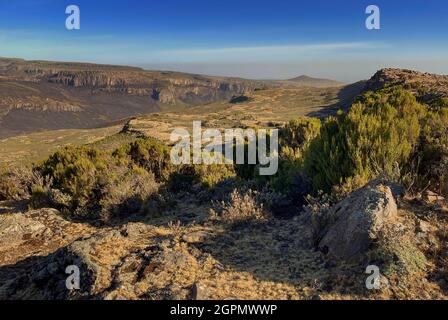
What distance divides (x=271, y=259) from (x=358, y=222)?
4.57 ft

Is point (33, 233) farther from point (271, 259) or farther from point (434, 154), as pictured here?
point (434, 154)

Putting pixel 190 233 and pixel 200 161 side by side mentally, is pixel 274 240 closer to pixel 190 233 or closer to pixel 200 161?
pixel 190 233

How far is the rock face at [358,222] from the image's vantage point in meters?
6.00

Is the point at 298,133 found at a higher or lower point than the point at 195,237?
higher

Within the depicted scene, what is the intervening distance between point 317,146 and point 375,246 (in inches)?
154

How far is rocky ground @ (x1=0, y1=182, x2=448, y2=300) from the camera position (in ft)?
17.9

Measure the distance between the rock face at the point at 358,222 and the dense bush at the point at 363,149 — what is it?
1031mm

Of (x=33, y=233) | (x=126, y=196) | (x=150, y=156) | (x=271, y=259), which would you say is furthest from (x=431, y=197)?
(x=150, y=156)

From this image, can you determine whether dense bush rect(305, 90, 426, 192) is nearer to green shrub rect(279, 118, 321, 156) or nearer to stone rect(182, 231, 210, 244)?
stone rect(182, 231, 210, 244)

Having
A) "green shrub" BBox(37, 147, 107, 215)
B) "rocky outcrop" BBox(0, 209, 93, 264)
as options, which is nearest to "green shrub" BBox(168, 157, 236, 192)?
"green shrub" BBox(37, 147, 107, 215)

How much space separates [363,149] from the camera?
838cm

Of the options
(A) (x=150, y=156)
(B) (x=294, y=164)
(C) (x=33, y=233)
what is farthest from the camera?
(A) (x=150, y=156)

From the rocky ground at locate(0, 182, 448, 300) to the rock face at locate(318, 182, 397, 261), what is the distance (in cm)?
2
